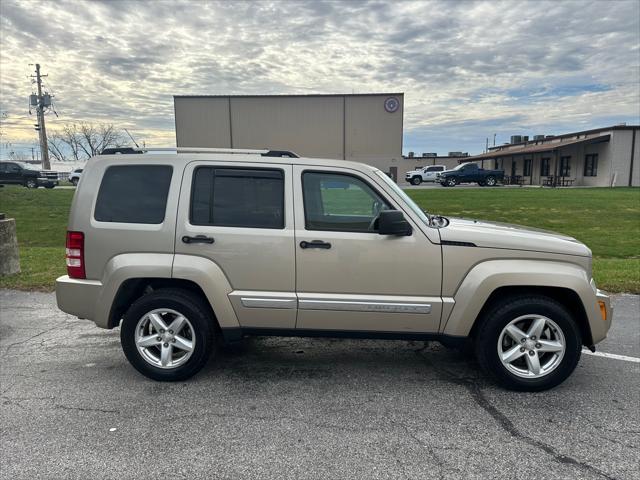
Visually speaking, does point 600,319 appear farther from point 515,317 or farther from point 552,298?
point 515,317

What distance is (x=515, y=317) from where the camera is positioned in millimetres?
3664

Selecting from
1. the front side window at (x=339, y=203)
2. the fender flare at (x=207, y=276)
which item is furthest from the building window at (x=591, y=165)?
the fender flare at (x=207, y=276)

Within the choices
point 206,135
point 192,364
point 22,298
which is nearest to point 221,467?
point 192,364

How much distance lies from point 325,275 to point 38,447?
229cm

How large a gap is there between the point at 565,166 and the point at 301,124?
80.7 ft

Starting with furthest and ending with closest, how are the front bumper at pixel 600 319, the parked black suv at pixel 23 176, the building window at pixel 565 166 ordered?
the building window at pixel 565 166 → the parked black suv at pixel 23 176 → the front bumper at pixel 600 319

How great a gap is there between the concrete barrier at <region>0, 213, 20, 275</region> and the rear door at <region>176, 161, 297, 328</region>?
5.53 m

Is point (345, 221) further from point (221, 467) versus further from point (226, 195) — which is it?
point (221, 467)

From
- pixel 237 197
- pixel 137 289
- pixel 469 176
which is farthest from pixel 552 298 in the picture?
pixel 469 176

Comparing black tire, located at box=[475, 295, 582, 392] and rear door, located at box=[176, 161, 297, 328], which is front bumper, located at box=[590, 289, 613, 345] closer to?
black tire, located at box=[475, 295, 582, 392]

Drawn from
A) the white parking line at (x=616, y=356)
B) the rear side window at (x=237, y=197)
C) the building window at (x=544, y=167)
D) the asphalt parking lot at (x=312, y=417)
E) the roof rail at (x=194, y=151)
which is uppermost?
the building window at (x=544, y=167)

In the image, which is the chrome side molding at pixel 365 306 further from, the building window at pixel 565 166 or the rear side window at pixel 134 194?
the building window at pixel 565 166

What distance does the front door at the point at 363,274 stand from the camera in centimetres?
368

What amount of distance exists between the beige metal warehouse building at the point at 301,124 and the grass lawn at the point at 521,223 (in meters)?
25.4
